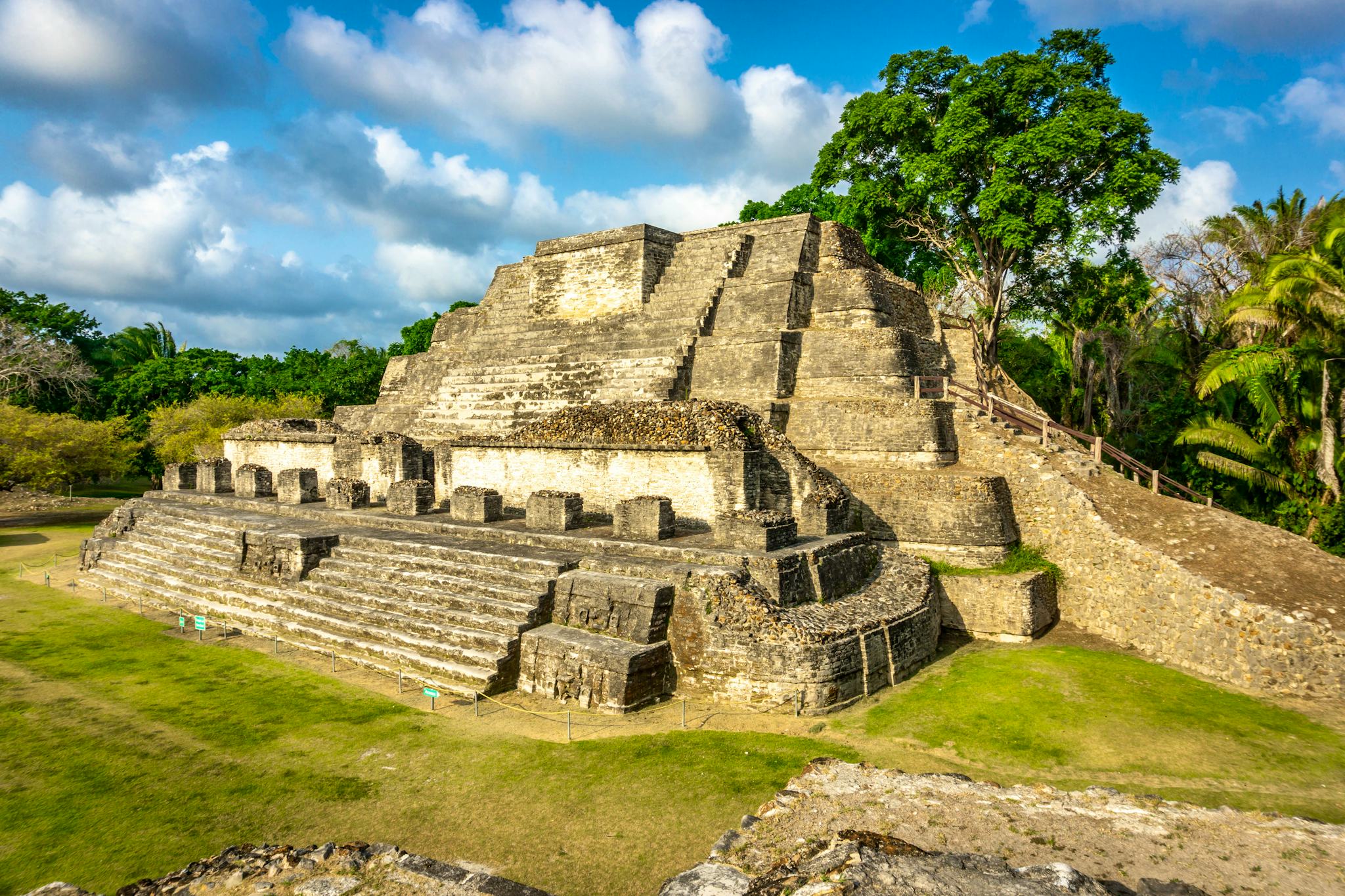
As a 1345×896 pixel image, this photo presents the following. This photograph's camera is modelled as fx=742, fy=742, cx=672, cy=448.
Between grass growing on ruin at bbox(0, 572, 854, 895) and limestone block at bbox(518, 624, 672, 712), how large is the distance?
74 cm

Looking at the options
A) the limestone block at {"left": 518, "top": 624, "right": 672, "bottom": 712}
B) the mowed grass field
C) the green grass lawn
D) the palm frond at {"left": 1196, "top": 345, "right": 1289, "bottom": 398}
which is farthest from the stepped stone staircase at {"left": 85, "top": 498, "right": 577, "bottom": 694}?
the green grass lawn

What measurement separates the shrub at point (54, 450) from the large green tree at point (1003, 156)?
2375 centimetres

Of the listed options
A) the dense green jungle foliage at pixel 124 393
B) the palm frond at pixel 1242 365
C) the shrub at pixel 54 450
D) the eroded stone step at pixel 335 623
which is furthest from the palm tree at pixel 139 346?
the palm frond at pixel 1242 365

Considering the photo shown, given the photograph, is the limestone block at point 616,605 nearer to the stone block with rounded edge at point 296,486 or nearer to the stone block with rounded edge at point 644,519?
the stone block with rounded edge at point 644,519

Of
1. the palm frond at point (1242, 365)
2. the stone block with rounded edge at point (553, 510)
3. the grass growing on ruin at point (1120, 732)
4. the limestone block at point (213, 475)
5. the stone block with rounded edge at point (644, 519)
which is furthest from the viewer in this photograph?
the limestone block at point (213, 475)

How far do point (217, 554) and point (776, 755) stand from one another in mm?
11358

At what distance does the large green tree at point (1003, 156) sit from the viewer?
55.5 ft

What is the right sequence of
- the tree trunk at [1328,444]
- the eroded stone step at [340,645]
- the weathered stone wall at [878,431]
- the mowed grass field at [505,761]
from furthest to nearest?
the weathered stone wall at [878,431]
the tree trunk at [1328,444]
the eroded stone step at [340,645]
the mowed grass field at [505,761]

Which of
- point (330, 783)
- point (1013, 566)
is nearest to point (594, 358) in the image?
point (1013, 566)

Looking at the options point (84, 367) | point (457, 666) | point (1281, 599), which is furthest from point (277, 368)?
point (1281, 599)

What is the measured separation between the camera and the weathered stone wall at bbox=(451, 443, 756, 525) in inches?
454

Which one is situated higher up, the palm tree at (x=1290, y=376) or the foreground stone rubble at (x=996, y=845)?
the palm tree at (x=1290, y=376)

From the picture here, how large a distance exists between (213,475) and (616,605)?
13.7 meters

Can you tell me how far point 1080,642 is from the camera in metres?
11.5
